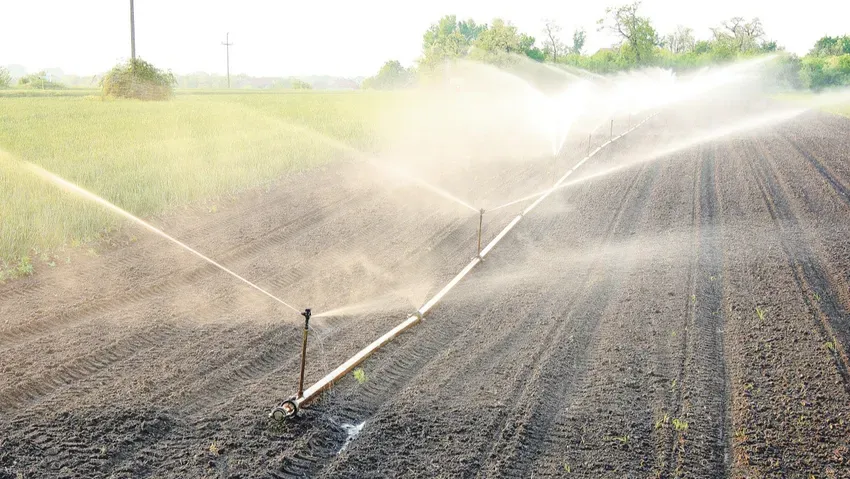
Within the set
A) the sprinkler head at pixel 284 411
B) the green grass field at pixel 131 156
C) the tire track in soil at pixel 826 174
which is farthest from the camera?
the tire track in soil at pixel 826 174

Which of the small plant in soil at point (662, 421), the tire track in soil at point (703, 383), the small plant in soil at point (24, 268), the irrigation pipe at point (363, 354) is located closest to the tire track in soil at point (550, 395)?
the small plant in soil at point (662, 421)

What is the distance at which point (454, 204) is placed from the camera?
1586 cm

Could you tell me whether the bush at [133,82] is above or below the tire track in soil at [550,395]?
above

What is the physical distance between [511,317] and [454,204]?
7.54 meters

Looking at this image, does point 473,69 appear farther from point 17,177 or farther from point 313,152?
point 17,177

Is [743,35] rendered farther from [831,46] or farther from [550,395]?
[550,395]

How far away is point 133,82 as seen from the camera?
43062 mm

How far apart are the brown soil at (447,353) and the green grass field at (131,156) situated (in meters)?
0.87

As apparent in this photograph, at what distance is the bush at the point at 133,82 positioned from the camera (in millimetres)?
42812

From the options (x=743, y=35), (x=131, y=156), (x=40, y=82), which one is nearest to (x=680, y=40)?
(x=743, y=35)

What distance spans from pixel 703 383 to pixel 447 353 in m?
2.47

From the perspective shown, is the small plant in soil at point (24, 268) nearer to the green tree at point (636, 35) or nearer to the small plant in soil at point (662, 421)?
the small plant in soil at point (662, 421)

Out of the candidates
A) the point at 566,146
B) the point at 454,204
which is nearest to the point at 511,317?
the point at 454,204

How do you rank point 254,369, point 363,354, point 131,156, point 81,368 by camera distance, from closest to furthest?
point 81,368 < point 254,369 < point 363,354 < point 131,156
